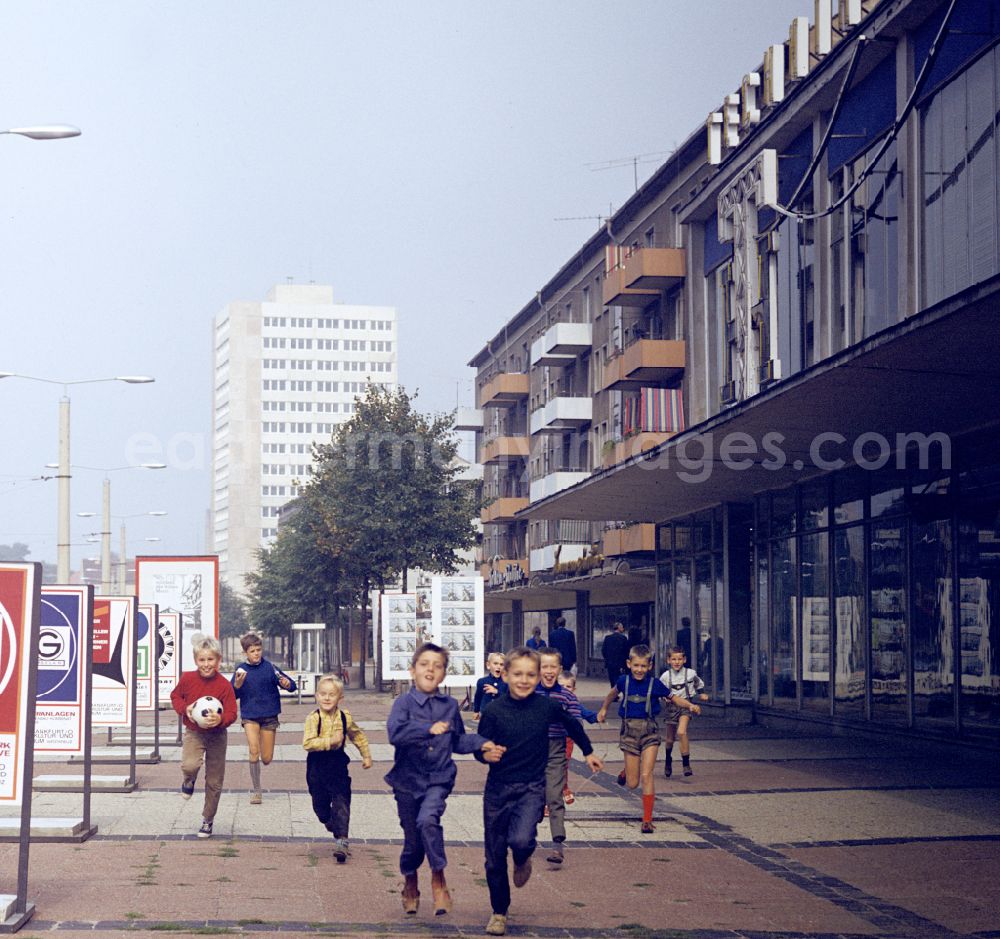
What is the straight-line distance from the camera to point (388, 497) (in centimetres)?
4456

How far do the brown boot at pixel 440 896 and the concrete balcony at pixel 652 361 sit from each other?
1474 inches

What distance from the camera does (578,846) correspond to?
12305mm

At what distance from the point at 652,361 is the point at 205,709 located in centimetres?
3404

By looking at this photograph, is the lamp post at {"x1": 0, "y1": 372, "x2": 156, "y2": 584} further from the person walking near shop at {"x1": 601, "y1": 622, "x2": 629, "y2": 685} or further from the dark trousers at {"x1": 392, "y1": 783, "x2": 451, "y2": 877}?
the dark trousers at {"x1": 392, "y1": 783, "x2": 451, "y2": 877}

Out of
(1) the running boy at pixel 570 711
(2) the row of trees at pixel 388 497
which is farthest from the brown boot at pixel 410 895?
(2) the row of trees at pixel 388 497

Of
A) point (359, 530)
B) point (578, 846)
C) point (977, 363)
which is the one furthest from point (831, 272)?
point (359, 530)

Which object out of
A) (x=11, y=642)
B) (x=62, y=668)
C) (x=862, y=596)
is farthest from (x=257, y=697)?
(x=862, y=596)

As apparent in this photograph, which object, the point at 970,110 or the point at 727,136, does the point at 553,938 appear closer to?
the point at 970,110

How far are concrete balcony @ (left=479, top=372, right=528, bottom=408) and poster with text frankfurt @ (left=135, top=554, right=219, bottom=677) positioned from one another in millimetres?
48798

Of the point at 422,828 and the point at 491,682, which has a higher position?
the point at 491,682

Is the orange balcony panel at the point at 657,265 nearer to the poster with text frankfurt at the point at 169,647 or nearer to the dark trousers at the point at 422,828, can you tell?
the poster with text frankfurt at the point at 169,647

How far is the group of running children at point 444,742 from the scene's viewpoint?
9047 mm

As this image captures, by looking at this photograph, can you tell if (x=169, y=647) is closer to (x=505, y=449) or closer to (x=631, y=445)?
(x=631, y=445)

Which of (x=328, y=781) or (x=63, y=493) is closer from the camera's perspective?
(x=328, y=781)
